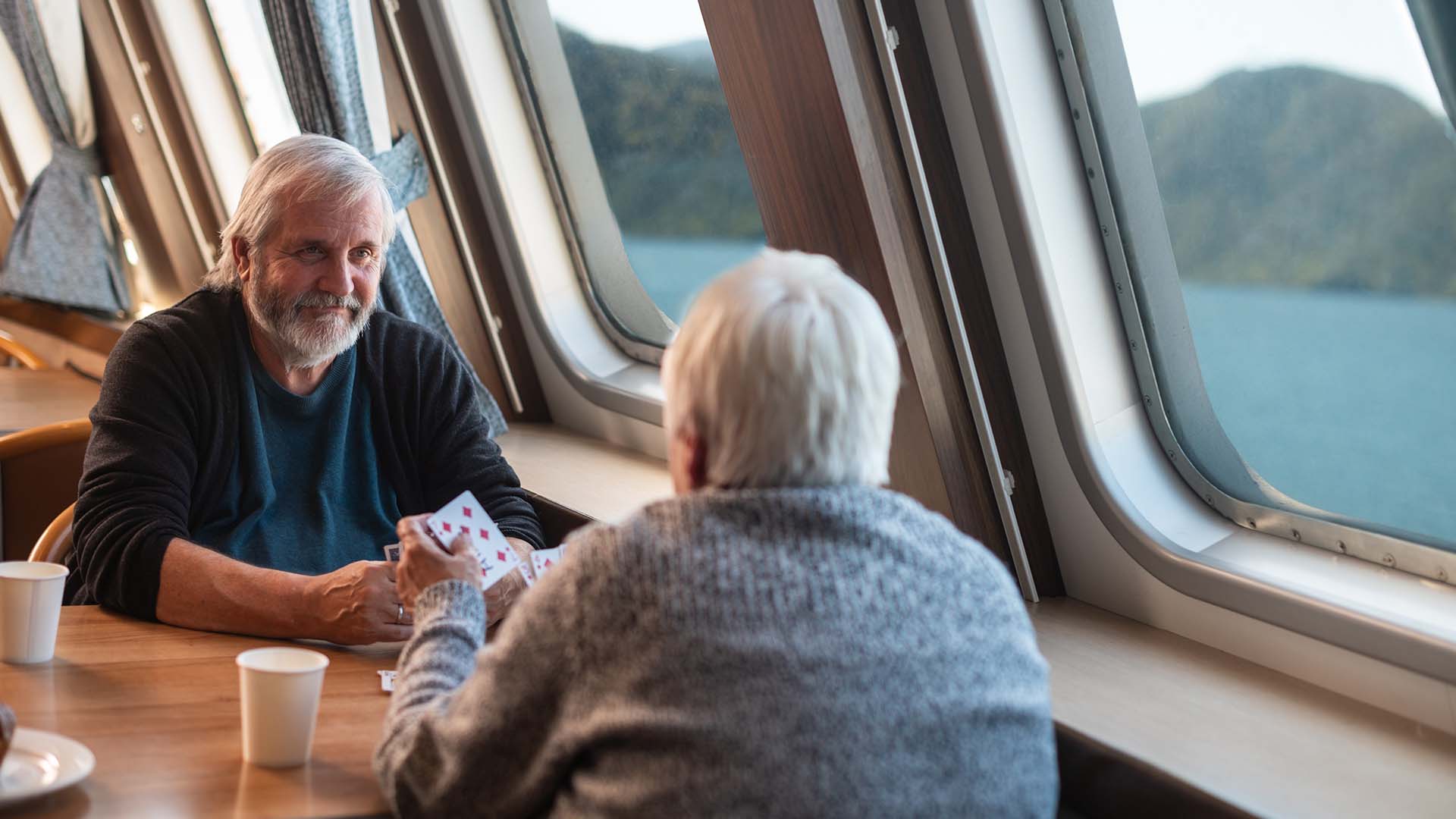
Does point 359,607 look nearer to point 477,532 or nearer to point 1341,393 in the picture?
point 477,532

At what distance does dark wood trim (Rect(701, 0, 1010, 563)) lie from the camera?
1.92 metres

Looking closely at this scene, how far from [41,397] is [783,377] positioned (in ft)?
12.1

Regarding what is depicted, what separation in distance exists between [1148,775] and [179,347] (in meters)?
1.64

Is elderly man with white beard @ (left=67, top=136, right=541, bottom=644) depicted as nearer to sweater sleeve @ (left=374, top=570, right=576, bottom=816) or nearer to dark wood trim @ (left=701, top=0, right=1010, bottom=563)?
sweater sleeve @ (left=374, top=570, right=576, bottom=816)

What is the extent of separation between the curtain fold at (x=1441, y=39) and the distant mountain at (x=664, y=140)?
5.10ft

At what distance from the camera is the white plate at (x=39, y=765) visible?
4.33 feet

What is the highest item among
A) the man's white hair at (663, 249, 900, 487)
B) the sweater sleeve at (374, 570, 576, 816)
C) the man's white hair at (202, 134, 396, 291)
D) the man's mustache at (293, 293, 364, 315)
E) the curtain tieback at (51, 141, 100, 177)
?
the curtain tieback at (51, 141, 100, 177)

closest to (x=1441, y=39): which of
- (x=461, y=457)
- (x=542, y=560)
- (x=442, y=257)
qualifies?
(x=542, y=560)

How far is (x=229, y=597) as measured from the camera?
6.29 ft

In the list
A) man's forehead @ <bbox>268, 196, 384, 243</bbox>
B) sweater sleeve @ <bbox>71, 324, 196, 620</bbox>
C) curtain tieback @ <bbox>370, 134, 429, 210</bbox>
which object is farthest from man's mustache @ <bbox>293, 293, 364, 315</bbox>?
curtain tieback @ <bbox>370, 134, 429, 210</bbox>

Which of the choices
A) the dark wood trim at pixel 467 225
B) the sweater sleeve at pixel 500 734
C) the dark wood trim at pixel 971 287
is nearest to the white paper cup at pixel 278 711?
the sweater sleeve at pixel 500 734

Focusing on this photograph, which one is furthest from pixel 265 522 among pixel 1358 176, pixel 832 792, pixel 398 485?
pixel 1358 176

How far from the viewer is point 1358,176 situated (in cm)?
174

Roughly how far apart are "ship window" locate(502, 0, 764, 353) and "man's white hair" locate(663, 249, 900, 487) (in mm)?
1554
